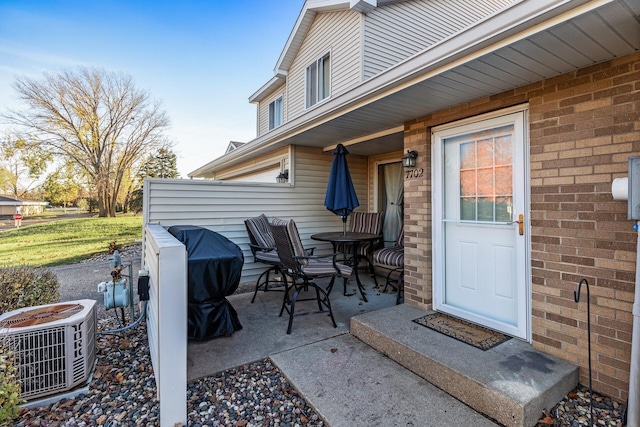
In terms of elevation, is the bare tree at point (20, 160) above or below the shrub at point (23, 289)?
above

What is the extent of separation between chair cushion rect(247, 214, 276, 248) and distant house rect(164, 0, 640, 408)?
0.78 m

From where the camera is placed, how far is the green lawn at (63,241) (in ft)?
27.5

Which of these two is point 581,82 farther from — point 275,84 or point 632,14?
point 275,84

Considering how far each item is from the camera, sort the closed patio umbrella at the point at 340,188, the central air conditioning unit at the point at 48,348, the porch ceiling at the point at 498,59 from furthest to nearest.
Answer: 1. the closed patio umbrella at the point at 340,188
2. the central air conditioning unit at the point at 48,348
3. the porch ceiling at the point at 498,59

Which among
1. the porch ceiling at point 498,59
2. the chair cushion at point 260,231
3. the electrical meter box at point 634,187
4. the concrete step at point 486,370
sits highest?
the porch ceiling at point 498,59

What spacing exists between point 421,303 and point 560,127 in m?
2.14

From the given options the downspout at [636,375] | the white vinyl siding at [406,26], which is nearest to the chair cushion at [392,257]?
the downspout at [636,375]

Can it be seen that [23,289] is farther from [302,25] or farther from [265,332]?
[302,25]

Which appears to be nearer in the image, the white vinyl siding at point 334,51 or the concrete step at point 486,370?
the concrete step at point 486,370

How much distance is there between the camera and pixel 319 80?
752 cm

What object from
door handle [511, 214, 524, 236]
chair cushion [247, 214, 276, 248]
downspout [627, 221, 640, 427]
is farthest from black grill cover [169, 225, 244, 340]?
downspout [627, 221, 640, 427]

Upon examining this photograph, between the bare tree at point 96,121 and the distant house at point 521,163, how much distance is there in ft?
62.8

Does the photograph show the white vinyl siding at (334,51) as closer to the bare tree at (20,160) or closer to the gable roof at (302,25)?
the gable roof at (302,25)

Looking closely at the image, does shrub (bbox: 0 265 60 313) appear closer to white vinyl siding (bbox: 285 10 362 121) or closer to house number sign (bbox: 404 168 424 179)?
house number sign (bbox: 404 168 424 179)
